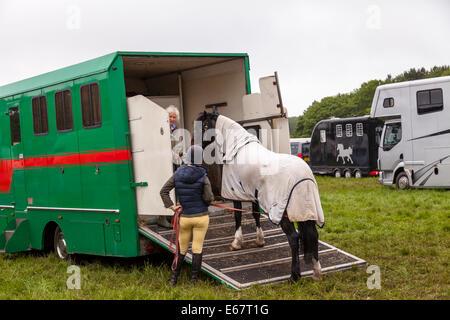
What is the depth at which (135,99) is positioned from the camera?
715 cm

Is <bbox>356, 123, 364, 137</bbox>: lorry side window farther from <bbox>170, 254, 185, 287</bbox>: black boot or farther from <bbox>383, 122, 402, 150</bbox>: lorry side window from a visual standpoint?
<bbox>170, 254, 185, 287</bbox>: black boot

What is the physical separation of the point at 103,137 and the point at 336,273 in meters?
3.69

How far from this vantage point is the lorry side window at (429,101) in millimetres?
15422

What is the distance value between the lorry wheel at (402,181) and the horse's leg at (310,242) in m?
11.3

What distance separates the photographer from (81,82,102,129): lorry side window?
24.6 ft

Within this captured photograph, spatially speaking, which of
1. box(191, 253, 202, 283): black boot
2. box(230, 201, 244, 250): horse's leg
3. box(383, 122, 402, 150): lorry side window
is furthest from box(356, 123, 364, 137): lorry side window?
box(191, 253, 202, 283): black boot

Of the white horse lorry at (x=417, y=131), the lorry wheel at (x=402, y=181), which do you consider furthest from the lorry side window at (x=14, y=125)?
the lorry wheel at (x=402, y=181)

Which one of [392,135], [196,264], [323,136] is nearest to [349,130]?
[323,136]

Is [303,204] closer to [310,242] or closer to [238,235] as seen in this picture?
[310,242]

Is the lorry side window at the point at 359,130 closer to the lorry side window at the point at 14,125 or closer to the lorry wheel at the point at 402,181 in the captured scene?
the lorry wheel at the point at 402,181

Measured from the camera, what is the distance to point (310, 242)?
621cm

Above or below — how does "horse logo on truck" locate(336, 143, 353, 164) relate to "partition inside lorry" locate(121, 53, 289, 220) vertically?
below
